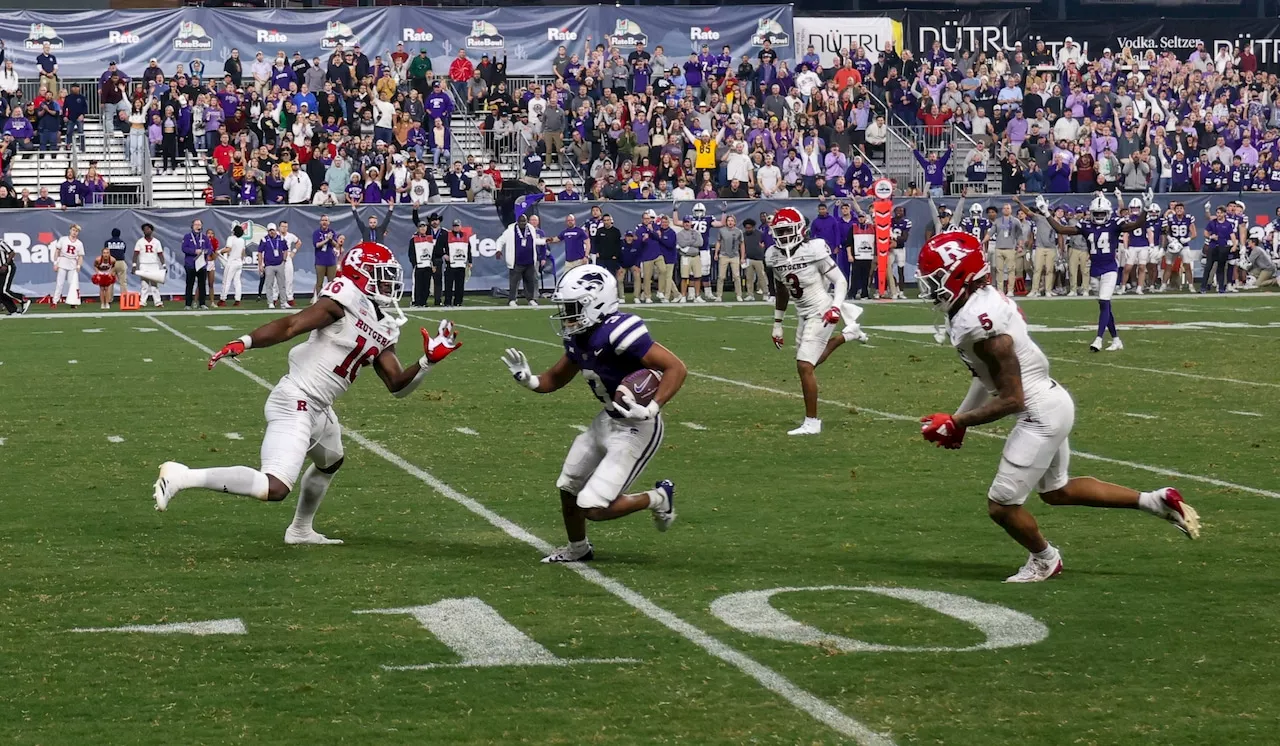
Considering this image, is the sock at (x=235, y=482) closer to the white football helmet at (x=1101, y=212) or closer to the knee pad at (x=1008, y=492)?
the knee pad at (x=1008, y=492)

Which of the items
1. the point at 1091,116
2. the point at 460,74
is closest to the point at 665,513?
the point at 460,74

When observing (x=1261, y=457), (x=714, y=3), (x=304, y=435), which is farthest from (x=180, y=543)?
(x=714, y=3)

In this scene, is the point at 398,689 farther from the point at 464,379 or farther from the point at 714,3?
the point at 714,3

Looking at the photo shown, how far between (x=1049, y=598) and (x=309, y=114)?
28941 millimetres

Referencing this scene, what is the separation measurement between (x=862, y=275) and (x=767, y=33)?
9289 mm

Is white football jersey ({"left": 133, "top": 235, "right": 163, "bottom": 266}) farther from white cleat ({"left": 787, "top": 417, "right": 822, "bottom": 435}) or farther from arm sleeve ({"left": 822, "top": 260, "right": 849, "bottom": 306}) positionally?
white cleat ({"left": 787, "top": 417, "right": 822, "bottom": 435})

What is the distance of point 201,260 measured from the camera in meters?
29.8

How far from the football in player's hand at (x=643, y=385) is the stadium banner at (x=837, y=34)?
3331 cm

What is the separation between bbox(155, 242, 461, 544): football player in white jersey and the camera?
813 cm

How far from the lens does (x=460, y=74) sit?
3678 centimetres

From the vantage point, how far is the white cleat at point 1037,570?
24.1ft

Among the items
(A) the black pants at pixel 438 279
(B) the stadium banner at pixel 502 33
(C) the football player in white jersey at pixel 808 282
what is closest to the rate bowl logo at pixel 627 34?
(B) the stadium banner at pixel 502 33

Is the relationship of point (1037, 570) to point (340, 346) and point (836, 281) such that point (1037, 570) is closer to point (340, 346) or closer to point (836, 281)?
point (340, 346)

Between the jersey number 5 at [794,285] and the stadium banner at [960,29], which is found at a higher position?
the stadium banner at [960,29]
